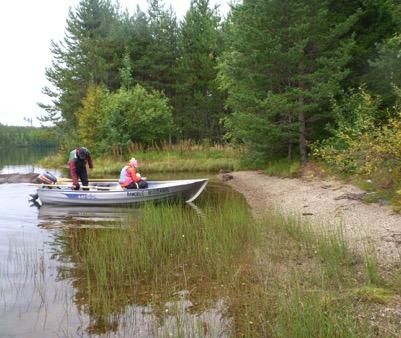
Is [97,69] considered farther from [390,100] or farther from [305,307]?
[305,307]

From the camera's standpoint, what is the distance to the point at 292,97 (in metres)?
16.0

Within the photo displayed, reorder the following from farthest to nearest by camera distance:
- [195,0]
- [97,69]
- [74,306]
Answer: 1. [195,0]
2. [97,69]
3. [74,306]

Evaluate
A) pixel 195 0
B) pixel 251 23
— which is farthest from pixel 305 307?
pixel 195 0

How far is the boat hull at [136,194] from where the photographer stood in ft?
42.7

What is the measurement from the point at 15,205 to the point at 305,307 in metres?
13.5

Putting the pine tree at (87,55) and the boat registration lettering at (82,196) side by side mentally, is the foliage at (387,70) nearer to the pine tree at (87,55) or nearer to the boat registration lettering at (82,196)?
the boat registration lettering at (82,196)

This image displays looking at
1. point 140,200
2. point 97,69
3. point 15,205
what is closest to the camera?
point 140,200

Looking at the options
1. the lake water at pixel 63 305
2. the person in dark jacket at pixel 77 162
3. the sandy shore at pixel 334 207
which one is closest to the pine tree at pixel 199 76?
the sandy shore at pixel 334 207

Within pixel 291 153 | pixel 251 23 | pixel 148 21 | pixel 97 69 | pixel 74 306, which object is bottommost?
pixel 74 306

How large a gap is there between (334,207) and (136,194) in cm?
606

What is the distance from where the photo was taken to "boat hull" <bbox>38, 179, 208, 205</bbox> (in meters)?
13.0

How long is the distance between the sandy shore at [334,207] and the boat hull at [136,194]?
6.07 ft

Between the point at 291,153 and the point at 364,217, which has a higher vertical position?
the point at 291,153

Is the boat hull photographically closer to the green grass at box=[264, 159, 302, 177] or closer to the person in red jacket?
the person in red jacket
